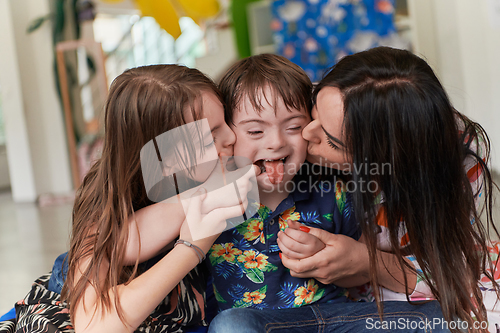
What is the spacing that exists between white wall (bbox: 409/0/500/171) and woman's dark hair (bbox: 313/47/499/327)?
148 centimetres

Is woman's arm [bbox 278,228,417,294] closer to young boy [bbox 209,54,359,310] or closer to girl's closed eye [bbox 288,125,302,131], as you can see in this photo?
young boy [bbox 209,54,359,310]

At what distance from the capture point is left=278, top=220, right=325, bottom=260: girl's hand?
83 cm

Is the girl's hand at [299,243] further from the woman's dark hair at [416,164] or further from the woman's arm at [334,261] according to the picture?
the woman's dark hair at [416,164]

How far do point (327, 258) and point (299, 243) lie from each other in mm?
63

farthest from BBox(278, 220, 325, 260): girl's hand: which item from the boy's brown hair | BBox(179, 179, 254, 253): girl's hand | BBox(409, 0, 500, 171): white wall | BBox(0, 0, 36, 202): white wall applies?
BBox(0, 0, 36, 202): white wall

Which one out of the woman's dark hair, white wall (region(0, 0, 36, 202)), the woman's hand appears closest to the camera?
the woman's dark hair

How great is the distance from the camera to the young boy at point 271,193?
0.90m

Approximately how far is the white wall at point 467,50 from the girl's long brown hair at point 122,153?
5.41 feet

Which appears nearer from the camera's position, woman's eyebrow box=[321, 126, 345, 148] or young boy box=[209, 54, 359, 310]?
woman's eyebrow box=[321, 126, 345, 148]

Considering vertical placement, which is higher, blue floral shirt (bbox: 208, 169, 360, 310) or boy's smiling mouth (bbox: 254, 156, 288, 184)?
boy's smiling mouth (bbox: 254, 156, 288, 184)

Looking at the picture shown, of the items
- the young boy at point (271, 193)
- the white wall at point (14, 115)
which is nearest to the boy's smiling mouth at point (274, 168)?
the young boy at point (271, 193)

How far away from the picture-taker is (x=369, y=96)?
0.75 meters

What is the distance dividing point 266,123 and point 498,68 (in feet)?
6.81

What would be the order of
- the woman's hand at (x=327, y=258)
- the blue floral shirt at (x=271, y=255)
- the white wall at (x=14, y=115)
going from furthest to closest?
the white wall at (x=14, y=115)
the blue floral shirt at (x=271, y=255)
the woman's hand at (x=327, y=258)
